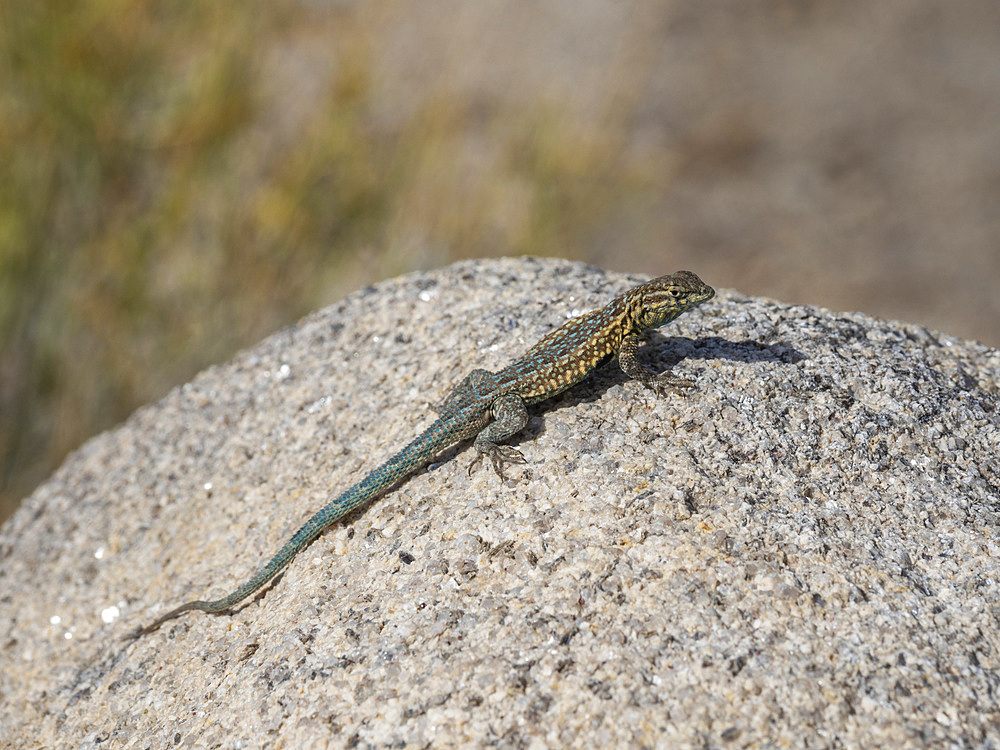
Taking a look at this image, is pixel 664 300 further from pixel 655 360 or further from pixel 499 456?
pixel 499 456

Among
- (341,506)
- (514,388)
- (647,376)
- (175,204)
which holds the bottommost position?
(341,506)

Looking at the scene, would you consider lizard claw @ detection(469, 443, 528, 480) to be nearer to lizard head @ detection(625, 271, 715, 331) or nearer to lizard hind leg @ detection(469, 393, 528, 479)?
lizard hind leg @ detection(469, 393, 528, 479)

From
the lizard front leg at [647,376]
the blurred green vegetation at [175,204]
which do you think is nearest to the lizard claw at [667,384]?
the lizard front leg at [647,376]

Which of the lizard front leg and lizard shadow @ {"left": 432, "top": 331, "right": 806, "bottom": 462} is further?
lizard shadow @ {"left": 432, "top": 331, "right": 806, "bottom": 462}

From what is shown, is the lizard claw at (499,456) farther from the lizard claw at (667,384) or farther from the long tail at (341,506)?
the lizard claw at (667,384)

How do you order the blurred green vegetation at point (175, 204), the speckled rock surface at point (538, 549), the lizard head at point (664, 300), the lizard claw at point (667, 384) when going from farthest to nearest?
1. the blurred green vegetation at point (175, 204)
2. the lizard head at point (664, 300)
3. the lizard claw at point (667, 384)
4. the speckled rock surface at point (538, 549)

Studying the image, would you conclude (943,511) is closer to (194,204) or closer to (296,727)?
(296,727)

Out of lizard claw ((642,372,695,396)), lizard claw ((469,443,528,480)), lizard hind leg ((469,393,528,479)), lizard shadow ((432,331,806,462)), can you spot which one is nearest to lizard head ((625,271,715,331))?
lizard shadow ((432,331,806,462))

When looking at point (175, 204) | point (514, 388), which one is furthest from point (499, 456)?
point (175, 204)
